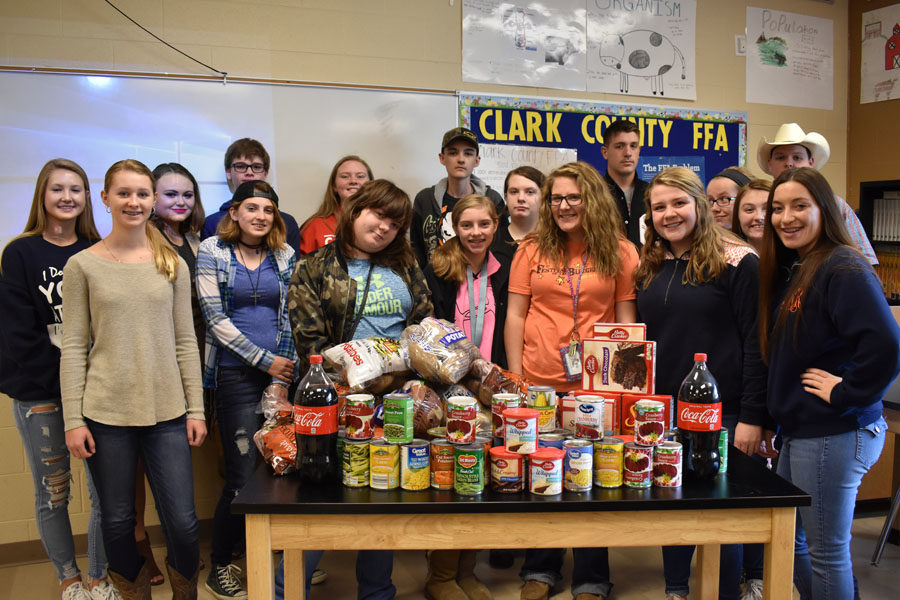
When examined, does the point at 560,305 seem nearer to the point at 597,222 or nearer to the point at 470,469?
the point at 597,222

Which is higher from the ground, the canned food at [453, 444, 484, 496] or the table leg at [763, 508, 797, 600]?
the canned food at [453, 444, 484, 496]

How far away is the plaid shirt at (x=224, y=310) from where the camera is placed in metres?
2.56

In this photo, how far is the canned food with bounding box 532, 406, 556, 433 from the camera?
69.8 inches

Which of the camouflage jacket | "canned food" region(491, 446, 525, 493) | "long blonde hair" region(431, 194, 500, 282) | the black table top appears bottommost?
the black table top

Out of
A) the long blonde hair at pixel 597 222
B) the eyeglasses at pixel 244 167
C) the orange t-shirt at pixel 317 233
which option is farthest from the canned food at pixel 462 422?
the eyeglasses at pixel 244 167

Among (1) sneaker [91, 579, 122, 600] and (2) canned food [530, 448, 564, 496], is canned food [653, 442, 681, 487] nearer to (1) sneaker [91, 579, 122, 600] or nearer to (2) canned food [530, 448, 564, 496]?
(2) canned food [530, 448, 564, 496]

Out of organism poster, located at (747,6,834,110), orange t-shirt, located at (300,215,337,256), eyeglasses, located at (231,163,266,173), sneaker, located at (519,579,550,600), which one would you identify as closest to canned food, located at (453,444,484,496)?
sneaker, located at (519,579,550,600)

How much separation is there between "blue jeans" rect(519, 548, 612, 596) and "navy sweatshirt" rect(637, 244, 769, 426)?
2.61ft

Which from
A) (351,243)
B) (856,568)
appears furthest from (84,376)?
(856,568)

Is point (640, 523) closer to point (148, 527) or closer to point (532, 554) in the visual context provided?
point (532, 554)

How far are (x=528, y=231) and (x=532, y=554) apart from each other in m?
1.36

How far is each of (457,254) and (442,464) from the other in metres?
1.22

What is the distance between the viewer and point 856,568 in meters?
3.01

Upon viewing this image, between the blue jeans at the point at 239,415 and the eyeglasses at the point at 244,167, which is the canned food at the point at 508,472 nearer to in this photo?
the blue jeans at the point at 239,415
